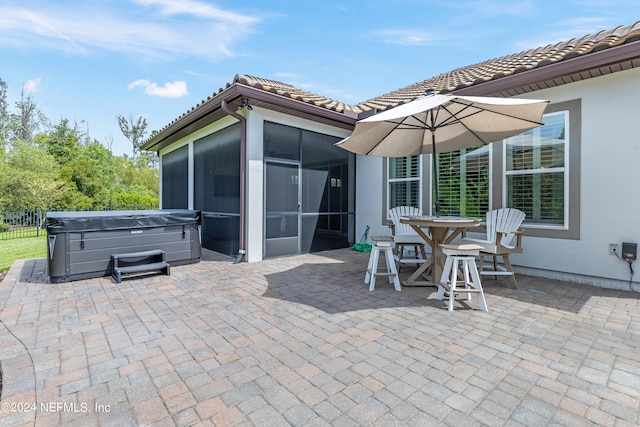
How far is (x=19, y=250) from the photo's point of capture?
6.80 metres

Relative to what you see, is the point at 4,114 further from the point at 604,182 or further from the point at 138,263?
the point at 604,182

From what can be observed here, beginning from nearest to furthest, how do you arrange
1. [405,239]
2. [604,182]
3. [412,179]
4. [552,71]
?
[552,71]
[604,182]
[405,239]
[412,179]

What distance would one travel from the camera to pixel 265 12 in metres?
6.17

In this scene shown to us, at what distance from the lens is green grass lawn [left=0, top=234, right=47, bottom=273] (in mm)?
5797

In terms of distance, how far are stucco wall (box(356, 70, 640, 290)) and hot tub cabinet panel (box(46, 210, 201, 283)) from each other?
5.61 m

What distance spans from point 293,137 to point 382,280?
3292 millimetres

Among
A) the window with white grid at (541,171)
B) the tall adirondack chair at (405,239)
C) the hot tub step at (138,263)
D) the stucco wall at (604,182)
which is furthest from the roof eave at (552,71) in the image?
the hot tub step at (138,263)

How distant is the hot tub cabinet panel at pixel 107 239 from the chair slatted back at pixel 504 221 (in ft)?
15.5

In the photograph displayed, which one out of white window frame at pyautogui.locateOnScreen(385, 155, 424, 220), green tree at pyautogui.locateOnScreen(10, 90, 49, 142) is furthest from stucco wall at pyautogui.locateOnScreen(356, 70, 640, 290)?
green tree at pyautogui.locateOnScreen(10, 90, 49, 142)

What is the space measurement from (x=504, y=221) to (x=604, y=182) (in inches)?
48.4

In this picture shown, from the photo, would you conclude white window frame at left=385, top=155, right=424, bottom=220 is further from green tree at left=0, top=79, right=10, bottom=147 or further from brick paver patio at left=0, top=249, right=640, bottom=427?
green tree at left=0, top=79, right=10, bottom=147

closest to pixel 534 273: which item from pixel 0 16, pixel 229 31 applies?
pixel 229 31

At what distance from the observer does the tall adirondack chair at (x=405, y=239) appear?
4504 mm

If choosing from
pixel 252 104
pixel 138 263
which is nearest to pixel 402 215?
pixel 252 104
